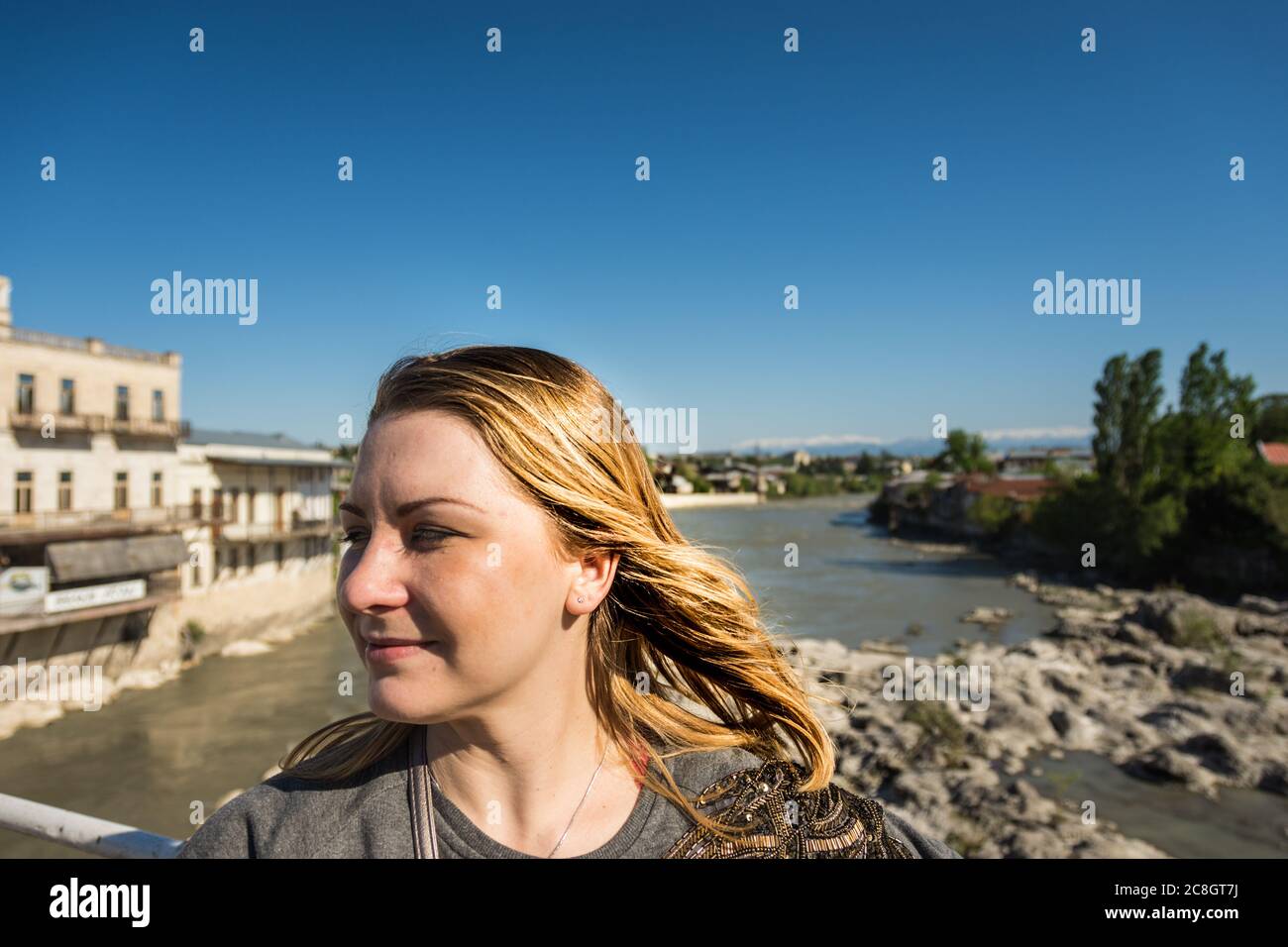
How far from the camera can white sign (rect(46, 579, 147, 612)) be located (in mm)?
14094

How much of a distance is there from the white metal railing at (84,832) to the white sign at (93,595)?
16021mm

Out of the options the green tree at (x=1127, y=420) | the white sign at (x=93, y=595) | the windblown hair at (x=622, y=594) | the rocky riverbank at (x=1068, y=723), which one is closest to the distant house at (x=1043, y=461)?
the green tree at (x=1127, y=420)

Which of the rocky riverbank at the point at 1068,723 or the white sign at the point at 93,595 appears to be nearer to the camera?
the rocky riverbank at the point at 1068,723

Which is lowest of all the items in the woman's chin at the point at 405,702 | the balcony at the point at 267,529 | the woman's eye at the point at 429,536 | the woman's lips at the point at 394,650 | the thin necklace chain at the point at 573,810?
the balcony at the point at 267,529

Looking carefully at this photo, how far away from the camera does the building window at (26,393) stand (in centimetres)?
1434

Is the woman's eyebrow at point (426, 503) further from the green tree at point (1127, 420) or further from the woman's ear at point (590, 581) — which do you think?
the green tree at point (1127, 420)

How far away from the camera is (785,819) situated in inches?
37.1

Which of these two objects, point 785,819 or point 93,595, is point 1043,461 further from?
point 785,819

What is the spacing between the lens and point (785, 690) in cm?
112

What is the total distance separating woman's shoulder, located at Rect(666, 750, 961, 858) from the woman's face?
0.90ft

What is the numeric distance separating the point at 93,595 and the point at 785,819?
1726 centimetres

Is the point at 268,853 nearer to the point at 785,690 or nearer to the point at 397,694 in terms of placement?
the point at 397,694

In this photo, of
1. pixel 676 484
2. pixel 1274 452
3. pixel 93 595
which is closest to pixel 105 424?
pixel 93 595

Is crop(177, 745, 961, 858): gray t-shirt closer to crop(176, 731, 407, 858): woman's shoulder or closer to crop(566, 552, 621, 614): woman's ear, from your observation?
crop(176, 731, 407, 858): woman's shoulder
